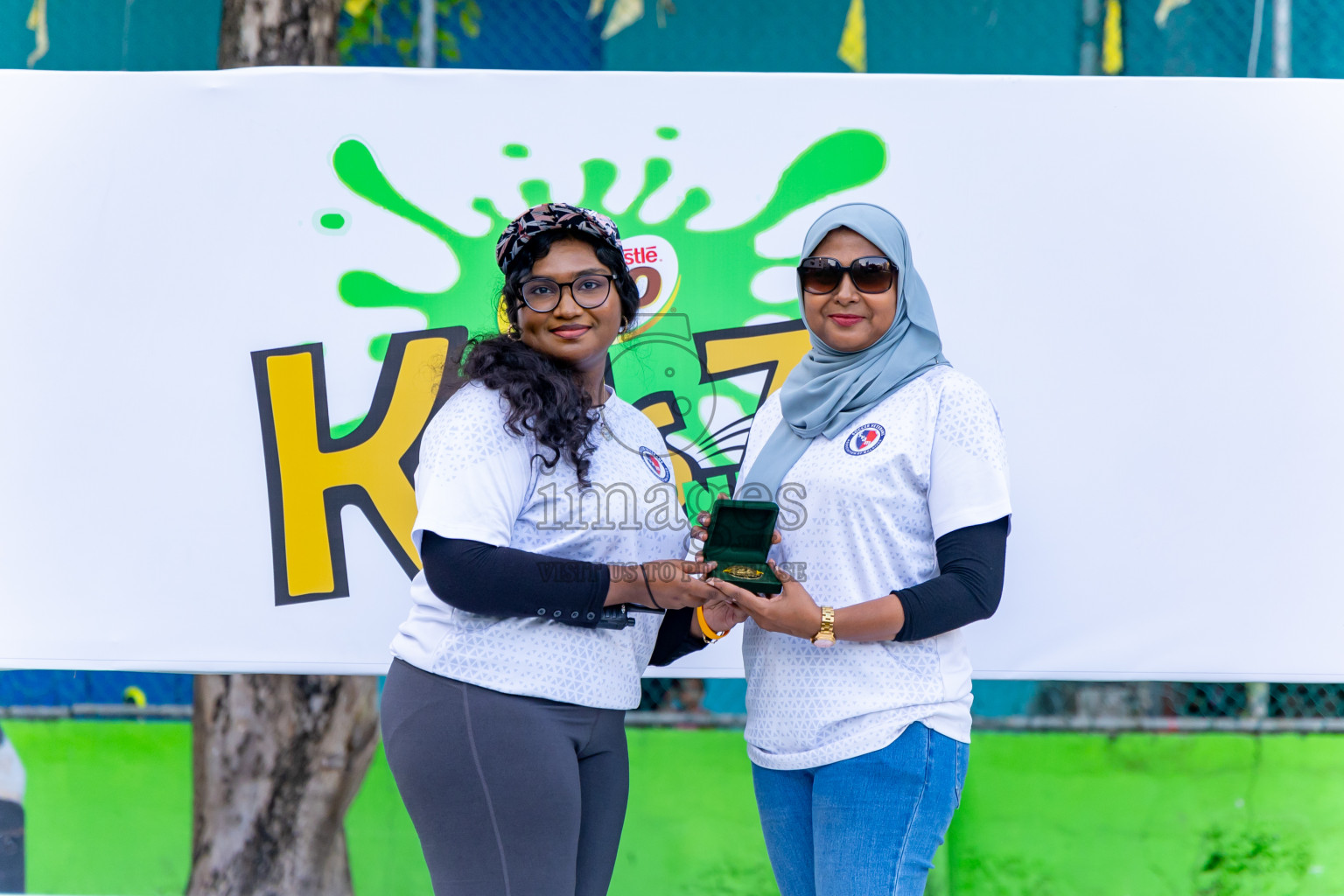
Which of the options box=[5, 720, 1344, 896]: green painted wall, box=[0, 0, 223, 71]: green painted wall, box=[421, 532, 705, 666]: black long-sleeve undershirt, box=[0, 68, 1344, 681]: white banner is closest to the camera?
box=[421, 532, 705, 666]: black long-sleeve undershirt

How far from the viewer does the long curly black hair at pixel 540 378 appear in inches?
70.4

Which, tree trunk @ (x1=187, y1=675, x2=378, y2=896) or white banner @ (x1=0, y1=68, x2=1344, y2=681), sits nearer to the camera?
white banner @ (x1=0, y1=68, x2=1344, y2=681)

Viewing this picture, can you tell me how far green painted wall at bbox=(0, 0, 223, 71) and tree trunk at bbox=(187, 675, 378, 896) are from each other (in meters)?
2.48

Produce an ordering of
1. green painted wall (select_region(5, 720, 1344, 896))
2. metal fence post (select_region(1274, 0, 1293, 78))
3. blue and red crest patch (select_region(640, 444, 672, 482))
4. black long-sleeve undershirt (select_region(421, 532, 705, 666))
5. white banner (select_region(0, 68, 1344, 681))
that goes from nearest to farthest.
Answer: black long-sleeve undershirt (select_region(421, 532, 705, 666))
blue and red crest patch (select_region(640, 444, 672, 482))
white banner (select_region(0, 68, 1344, 681))
green painted wall (select_region(5, 720, 1344, 896))
metal fence post (select_region(1274, 0, 1293, 78))

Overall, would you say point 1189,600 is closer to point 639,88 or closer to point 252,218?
point 639,88

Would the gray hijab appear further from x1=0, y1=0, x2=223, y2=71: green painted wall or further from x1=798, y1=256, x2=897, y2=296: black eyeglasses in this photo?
x1=0, y1=0, x2=223, y2=71: green painted wall

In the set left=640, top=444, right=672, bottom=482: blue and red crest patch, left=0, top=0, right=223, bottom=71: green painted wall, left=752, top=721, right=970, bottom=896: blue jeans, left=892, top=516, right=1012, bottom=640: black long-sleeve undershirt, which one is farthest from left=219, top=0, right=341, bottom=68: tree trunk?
left=752, top=721, right=970, bottom=896: blue jeans

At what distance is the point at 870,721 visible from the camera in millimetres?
1817

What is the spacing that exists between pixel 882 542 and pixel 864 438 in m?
0.18

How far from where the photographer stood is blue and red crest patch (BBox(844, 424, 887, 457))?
185 centimetres

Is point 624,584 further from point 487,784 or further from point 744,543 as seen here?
point 487,784

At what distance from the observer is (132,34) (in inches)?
164

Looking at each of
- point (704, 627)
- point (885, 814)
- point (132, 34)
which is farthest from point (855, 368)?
point (132, 34)

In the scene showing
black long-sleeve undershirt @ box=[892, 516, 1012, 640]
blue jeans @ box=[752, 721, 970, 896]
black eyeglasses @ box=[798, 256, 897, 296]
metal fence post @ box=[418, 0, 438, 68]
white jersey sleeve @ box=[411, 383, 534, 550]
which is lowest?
blue jeans @ box=[752, 721, 970, 896]
